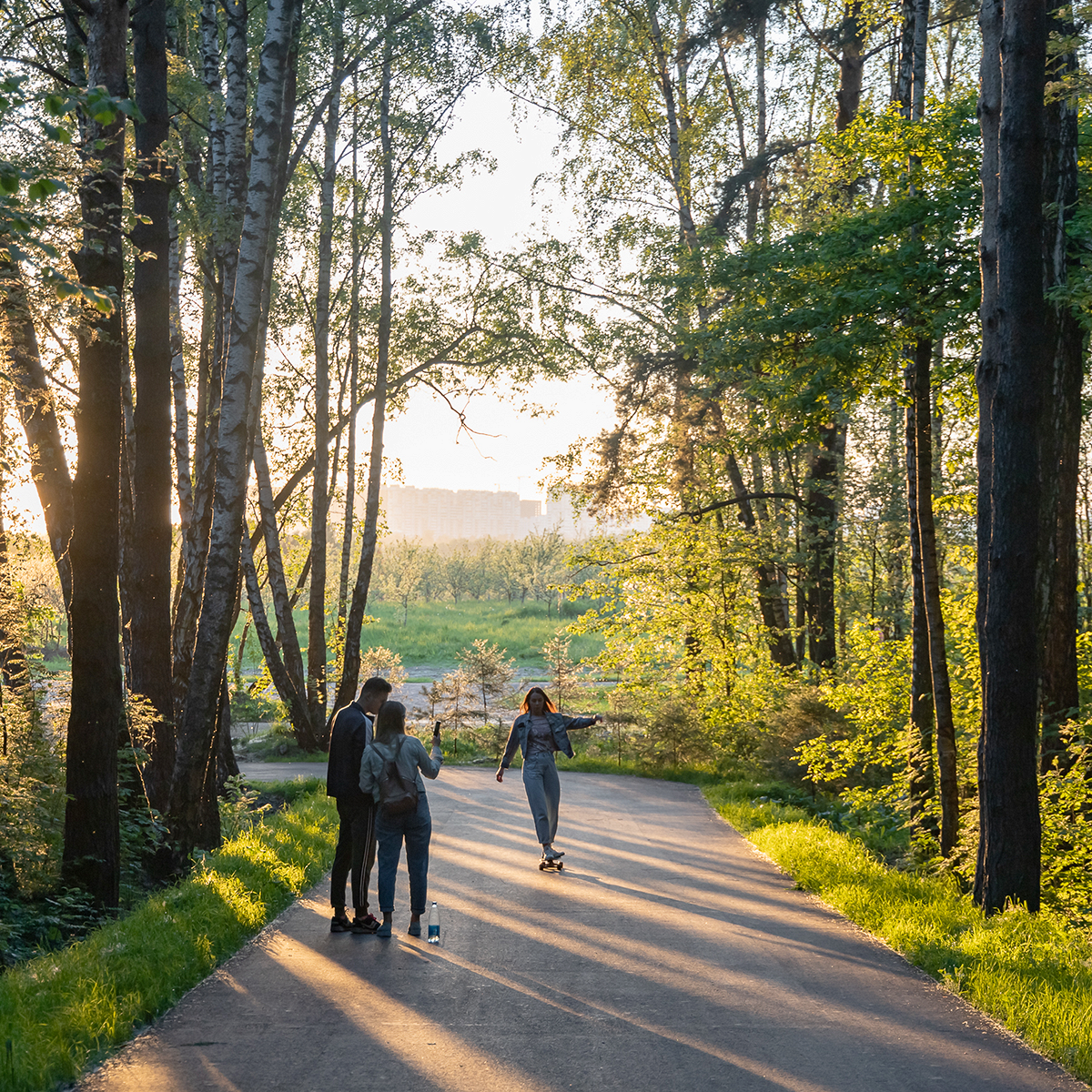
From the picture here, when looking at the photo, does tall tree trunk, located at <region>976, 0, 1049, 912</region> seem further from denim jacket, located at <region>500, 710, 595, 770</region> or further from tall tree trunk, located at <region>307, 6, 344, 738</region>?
tall tree trunk, located at <region>307, 6, 344, 738</region>

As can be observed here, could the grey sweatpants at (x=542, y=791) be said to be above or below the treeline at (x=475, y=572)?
below

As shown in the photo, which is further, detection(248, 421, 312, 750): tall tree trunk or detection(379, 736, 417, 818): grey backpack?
detection(248, 421, 312, 750): tall tree trunk

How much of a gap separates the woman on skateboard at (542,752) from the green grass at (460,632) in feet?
173

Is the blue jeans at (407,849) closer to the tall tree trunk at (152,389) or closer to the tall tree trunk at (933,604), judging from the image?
the tall tree trunk at (152,389)

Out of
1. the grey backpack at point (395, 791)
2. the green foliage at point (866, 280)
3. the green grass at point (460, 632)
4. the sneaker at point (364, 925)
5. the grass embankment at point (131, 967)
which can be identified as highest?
the green foliage at point (866, 280)

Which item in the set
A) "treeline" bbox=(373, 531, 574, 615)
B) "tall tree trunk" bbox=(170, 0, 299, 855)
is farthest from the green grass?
"tall tree trunk" bbox=(170, 0, 299, 855)

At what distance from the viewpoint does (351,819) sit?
7.56 m

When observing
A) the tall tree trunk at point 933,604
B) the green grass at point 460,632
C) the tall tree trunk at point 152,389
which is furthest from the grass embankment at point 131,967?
the green grass at point 460,632

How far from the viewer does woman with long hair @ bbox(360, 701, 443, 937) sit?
7.48 metres

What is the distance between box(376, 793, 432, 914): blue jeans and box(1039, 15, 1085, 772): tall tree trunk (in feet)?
17.8

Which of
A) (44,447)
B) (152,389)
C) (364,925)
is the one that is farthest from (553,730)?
(44,447)

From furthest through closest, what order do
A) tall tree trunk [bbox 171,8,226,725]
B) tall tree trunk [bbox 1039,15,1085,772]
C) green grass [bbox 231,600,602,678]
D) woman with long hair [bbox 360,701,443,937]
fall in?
green grass [bbox 231,600,602,678], tall tree trunk [bbox 171,8,226,725], tall tree trunk [bbox 1039,15,1085,772], woman with long hair [bbox 360,701,443,937]

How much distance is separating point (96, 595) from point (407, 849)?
3270 millimetres

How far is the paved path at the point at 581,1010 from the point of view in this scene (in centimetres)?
462
